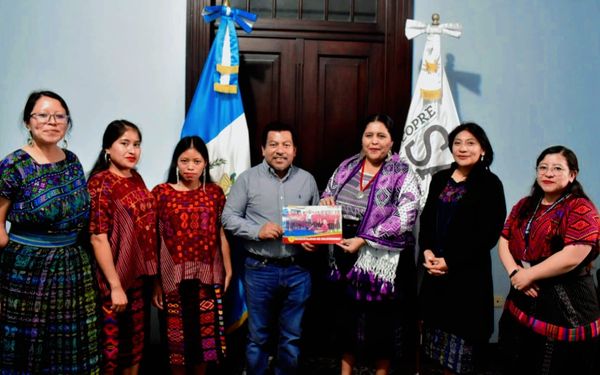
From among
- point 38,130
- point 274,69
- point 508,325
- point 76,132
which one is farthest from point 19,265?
point 508,325

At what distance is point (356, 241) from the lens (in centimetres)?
222

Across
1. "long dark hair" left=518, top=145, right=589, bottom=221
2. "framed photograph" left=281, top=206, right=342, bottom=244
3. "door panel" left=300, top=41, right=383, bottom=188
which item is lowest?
"framed photograph" left=281, top=206, right=342, bottom=244

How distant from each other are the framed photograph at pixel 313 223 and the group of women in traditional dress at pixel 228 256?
0.48 ft

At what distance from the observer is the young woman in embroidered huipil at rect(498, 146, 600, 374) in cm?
189

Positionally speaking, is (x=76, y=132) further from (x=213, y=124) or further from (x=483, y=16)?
(x=483, y=16)

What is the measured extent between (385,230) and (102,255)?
4.40 feet

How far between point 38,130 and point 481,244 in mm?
2036

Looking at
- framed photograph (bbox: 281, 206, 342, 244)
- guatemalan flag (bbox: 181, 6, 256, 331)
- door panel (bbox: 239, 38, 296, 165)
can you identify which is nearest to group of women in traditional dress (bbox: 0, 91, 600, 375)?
framed photograph (bbox: 281, 206, 342, 244)

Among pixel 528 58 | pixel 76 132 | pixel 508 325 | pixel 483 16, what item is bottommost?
pixel 508 325

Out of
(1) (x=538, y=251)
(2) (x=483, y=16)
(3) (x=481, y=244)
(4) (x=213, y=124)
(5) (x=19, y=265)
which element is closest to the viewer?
(5) (x=19, y=265)

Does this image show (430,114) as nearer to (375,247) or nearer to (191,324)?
(375,247)

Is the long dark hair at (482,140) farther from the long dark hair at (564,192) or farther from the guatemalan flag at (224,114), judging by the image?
the guatemalan flag at (224,114)

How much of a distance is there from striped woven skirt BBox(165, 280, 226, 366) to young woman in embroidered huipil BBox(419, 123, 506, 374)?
1098 mm

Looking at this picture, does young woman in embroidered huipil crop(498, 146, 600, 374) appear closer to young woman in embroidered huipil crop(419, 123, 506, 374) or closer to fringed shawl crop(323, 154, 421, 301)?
young woman in embroidered huipil crop(419, 123, 506, 374)
